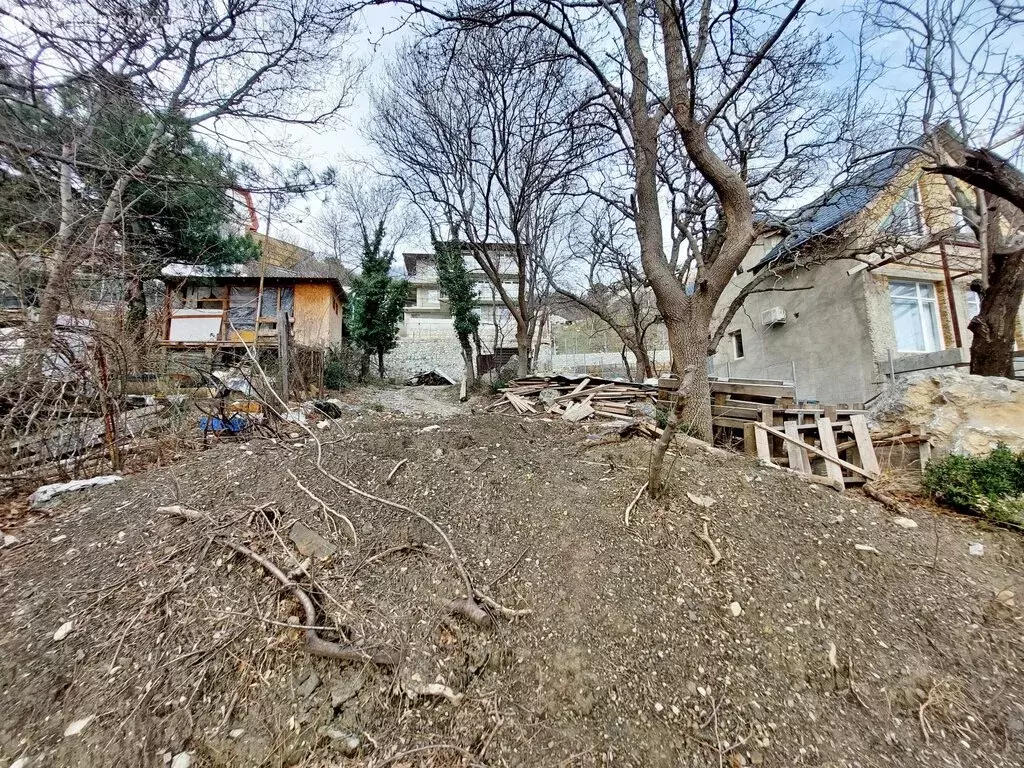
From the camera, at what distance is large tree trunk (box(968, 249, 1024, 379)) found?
564 cm

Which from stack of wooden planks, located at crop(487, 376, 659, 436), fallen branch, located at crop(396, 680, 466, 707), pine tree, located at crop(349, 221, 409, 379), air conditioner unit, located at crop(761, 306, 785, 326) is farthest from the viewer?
pine tree, located at crop(349, 221, 409, 379)

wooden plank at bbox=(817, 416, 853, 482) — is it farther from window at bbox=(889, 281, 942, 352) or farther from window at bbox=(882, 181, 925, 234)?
window at bbox=(889, 281, 942, 352)

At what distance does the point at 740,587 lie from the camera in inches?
95.4

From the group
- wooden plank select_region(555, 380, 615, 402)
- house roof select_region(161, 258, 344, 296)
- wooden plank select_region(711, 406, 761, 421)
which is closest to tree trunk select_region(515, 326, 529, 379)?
wooden plank select_region(555, 380, 615, 402)

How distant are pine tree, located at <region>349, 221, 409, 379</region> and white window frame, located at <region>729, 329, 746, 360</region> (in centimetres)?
1199

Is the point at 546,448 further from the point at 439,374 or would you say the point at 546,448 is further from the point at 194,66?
the point at 439,374

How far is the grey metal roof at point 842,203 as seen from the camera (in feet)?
20.6

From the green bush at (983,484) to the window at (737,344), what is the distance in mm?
9126

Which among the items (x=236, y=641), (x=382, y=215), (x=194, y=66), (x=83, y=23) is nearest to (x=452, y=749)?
(x=236, y=641)

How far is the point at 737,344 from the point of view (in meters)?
12.6

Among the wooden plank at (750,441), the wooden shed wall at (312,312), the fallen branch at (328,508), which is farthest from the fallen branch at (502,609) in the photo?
the wooden shed wall at (312,312)

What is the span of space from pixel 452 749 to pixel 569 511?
1.58 metres

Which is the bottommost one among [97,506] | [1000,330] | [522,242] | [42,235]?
[97,506]

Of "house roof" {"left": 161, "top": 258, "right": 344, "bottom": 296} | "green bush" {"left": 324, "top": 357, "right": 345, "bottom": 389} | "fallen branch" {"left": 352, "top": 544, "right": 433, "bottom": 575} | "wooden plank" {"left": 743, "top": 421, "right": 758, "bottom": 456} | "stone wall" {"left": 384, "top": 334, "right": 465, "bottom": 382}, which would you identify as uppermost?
"house roof" {"left": 161, "top": 258, "right": 344, "bottom": 296}
